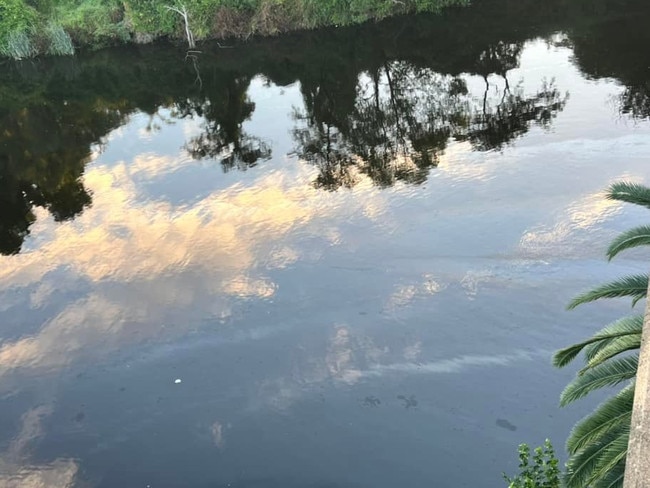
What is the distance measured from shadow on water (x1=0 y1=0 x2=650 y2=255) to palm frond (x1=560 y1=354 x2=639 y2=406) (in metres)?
17.4

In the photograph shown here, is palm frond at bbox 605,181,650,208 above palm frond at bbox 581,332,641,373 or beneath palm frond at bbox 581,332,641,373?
above

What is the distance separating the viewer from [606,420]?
8.88 meters

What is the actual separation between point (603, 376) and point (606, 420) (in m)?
0.79

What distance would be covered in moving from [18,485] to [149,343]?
5.34 m

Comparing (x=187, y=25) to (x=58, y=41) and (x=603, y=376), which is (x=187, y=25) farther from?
(x=603, y=376)

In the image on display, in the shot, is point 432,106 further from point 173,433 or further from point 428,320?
point 173,433

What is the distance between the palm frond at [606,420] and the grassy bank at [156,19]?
46956 millimetres

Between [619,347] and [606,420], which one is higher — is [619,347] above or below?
above

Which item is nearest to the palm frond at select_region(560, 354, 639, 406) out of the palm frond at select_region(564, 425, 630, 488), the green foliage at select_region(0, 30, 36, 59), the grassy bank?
the palm frond at select_region(564, 425, 630, 488)

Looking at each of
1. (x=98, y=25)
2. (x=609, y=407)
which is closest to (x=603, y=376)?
(x=609, y=407)

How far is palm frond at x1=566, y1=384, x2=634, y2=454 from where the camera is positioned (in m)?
8.74

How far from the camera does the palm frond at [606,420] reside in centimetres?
874

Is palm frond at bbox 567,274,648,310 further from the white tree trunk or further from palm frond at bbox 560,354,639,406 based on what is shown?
the white tree trunk

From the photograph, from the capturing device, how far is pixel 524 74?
36281 mm
